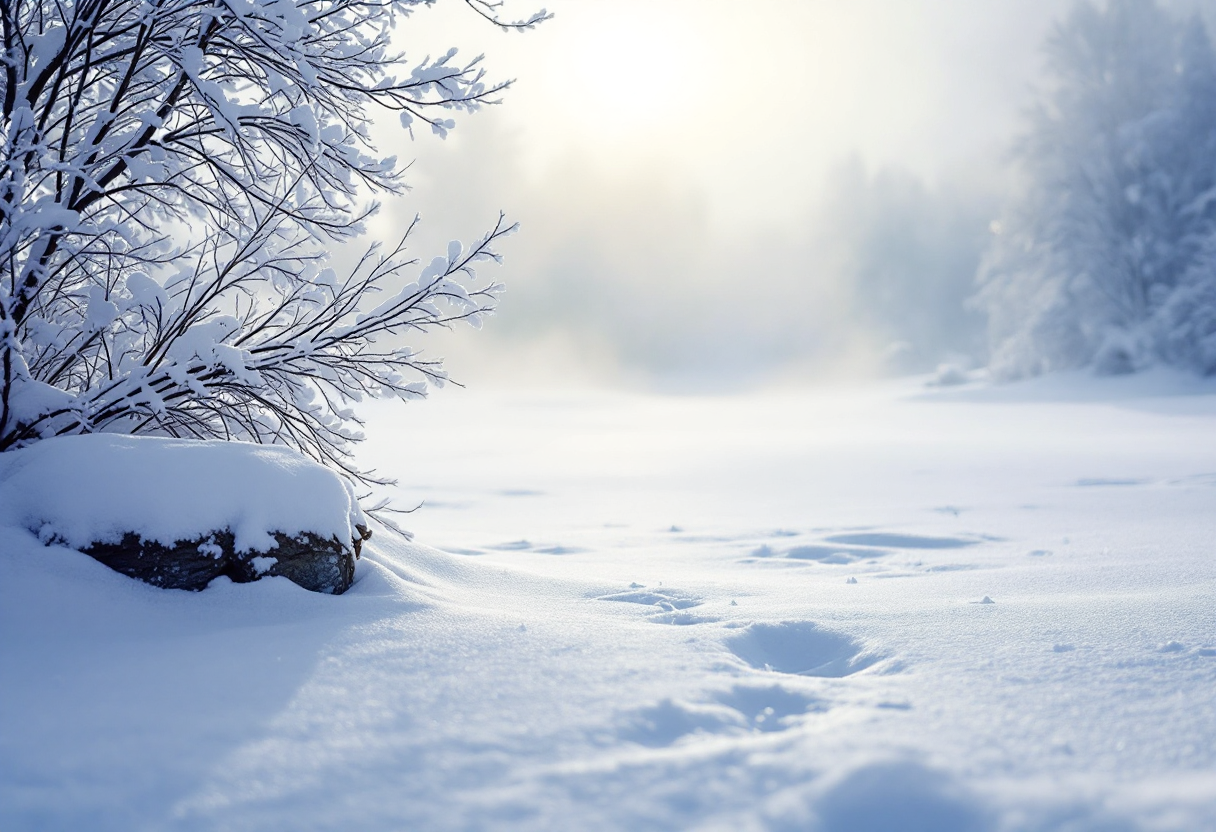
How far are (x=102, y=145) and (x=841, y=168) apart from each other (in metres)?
42.0

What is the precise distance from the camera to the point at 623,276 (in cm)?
4369

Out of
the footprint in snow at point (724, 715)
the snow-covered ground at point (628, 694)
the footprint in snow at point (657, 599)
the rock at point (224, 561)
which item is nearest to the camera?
the snow-covered ground at point (628, 694)

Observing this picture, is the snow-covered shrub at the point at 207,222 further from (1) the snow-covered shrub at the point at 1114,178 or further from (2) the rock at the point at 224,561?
(1) the snow-covered shrub at the point at 1114,178

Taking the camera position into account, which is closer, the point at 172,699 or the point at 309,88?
the point at 172,699

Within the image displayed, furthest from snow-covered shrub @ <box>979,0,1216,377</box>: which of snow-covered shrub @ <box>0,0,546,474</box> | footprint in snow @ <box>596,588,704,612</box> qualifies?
snow-covered shrub @ <box>0,0,546,474</box>

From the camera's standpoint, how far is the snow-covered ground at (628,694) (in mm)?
1598

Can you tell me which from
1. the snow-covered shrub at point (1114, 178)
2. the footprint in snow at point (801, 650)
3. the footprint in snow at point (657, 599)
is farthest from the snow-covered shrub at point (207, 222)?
the snow-covered shrub at point (1114, 178)

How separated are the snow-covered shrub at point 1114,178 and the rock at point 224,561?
64.0 feet

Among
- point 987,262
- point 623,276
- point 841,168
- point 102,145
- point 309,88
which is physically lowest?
point 102,145

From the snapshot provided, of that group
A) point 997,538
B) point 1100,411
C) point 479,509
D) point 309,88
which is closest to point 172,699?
point 309,88

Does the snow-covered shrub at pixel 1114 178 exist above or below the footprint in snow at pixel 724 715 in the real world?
above

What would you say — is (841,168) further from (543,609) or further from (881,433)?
(543,609)

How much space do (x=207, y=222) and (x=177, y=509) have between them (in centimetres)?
167

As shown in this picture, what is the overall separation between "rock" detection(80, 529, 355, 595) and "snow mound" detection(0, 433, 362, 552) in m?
0.02
